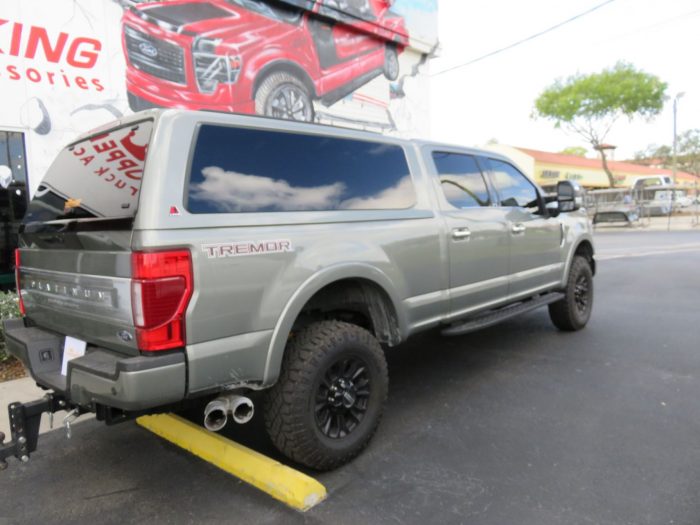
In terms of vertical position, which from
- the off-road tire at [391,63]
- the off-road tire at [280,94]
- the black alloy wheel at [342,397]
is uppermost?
the off-road tire at [391,63]

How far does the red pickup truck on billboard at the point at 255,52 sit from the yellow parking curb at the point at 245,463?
471 centimetres

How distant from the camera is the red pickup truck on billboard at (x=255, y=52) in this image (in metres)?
7.33

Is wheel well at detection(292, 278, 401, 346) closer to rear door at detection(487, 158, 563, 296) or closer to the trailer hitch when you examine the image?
the trailer hitch

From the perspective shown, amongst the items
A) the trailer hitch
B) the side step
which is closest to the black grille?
the side step

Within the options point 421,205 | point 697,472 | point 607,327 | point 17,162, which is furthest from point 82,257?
point 607,327

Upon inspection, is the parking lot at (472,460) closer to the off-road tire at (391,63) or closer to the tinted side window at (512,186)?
the tinted side window at (512,186)

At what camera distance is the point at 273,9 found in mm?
8680

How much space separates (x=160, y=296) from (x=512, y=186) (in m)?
3.53

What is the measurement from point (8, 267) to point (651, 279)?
→ 10339mm

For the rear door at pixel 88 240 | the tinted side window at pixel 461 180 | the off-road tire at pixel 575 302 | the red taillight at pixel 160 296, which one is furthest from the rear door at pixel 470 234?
the rear door at pixel 88 240

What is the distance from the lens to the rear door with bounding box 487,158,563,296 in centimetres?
→ 448

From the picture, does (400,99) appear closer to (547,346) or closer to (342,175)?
(547,346)

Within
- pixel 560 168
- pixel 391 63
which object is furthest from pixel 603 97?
pixel 391 63

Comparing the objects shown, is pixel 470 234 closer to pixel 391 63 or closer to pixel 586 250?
pixel 586 250
